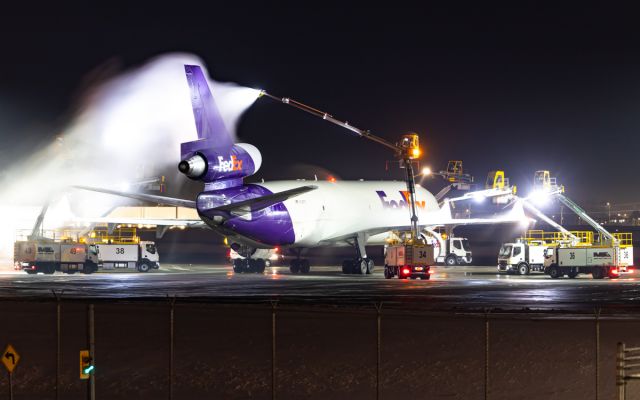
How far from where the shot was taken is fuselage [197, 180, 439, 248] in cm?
6256

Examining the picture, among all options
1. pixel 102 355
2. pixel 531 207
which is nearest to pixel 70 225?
pixel 531 207

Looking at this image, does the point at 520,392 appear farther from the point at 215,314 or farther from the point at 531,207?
the point at 531,207

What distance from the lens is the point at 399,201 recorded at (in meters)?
81.2

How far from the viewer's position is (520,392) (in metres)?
22.4

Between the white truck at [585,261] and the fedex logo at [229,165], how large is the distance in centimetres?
2341

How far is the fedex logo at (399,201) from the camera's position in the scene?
260 feet

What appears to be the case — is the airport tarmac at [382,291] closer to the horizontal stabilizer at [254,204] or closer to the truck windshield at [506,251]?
the horizontal stabilizer at [254,204]

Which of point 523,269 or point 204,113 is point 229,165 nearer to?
point 204,113

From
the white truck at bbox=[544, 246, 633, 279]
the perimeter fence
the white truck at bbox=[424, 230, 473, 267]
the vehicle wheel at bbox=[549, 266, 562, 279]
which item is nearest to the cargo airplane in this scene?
the white truck at bbox=[424, 230, 473, 267]

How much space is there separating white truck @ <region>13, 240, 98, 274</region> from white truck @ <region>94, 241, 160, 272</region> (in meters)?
3.82

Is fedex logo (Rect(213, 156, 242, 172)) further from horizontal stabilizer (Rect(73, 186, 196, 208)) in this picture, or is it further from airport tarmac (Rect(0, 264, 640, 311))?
airport tarmac (Rect(0, 264, 640, 311))

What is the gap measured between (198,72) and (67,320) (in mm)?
26890

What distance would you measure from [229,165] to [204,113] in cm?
344

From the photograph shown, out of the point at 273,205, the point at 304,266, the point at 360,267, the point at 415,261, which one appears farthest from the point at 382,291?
the point at 304,266
